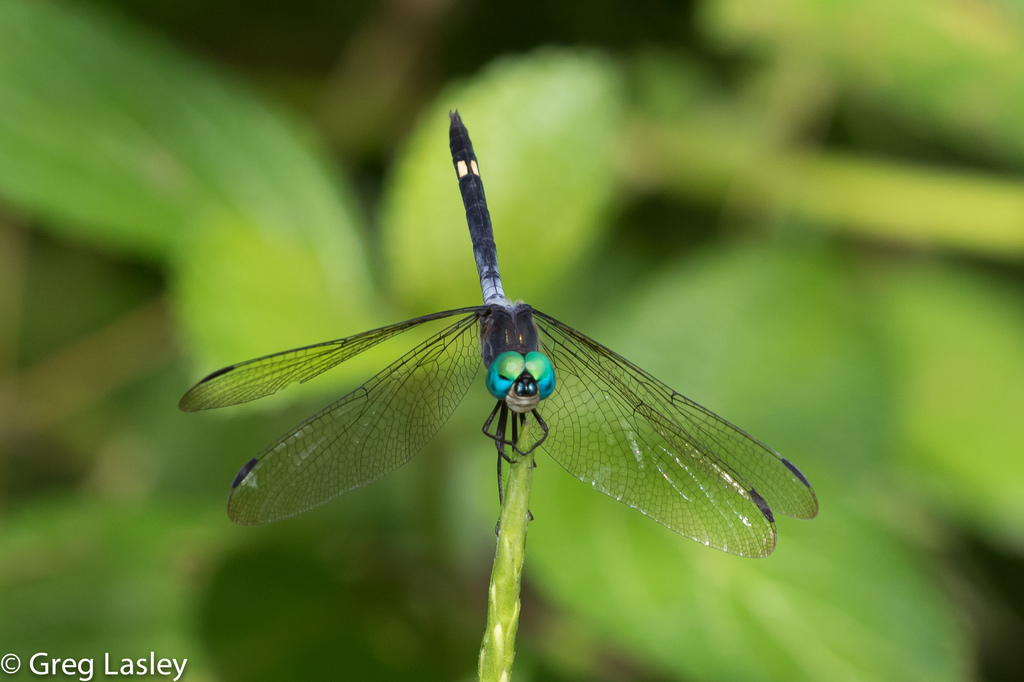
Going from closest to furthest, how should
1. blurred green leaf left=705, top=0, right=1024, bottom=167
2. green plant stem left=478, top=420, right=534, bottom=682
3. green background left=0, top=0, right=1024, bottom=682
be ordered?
green plant stem left=478, top=420, right=534, bottom=682 → green background left=0, top=0, right=1024, bottom=682 → blurred green leaf left=705, top=0, right=1024, bottom=167

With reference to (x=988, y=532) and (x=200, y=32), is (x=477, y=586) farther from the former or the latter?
(x=200, y=32)

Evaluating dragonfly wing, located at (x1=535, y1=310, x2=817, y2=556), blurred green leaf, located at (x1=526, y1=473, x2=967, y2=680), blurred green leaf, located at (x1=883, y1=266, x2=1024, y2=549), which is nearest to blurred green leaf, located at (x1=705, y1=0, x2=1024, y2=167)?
blurred green leaf, located at (x1=883, y1=266, x2=1024, y2=549)

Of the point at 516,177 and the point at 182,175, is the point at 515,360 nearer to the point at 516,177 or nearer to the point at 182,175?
the point at 516,177

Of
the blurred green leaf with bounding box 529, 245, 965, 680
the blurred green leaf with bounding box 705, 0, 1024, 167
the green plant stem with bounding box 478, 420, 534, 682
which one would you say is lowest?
the green plant stem with bounding box 478, 420, 534, 682

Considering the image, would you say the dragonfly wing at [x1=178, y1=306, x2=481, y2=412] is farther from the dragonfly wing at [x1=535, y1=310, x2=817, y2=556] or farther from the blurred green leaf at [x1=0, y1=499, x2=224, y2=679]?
the blurred green leaf at [x1=0, y1=499, x2=224, y2=679]

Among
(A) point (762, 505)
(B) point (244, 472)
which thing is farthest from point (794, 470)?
(B) point (244, 472)

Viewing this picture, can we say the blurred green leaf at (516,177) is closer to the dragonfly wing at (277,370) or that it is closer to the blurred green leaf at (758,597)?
the dragonfly wing at (277,370)
